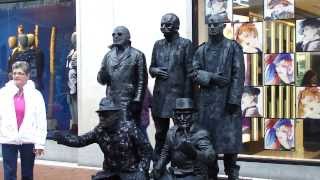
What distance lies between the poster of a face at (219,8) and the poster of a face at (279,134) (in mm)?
1756

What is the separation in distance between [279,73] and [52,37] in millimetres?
4510

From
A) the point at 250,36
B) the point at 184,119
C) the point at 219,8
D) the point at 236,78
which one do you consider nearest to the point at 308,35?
the point at 250,36

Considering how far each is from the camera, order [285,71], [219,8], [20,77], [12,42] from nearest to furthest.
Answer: [20,77] < [285,71] < [219,8] < [12,42]

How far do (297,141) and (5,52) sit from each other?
19.9ft

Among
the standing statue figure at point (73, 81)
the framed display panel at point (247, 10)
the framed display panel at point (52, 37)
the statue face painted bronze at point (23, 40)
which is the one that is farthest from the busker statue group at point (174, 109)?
the statue face painted bronze at point (23, 40)

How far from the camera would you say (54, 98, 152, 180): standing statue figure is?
5391 millimetres

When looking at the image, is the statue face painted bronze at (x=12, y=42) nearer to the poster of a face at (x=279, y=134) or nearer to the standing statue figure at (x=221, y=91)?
the poster of a face at (x=279, y=134)

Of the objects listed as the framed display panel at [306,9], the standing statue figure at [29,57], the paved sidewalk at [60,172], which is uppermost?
the framed display panel at [306,9]

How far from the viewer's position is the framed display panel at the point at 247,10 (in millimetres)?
9234

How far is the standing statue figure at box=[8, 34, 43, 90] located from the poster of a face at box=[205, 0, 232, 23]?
3701mm

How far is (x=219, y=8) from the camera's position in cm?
949

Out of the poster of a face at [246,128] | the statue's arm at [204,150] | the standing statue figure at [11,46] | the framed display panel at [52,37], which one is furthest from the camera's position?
the standing statue figure at [11,46]

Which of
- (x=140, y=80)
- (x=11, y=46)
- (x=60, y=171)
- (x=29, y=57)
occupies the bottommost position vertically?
(x=60, y=171)

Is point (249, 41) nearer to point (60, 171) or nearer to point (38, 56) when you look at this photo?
point (60, 171)
